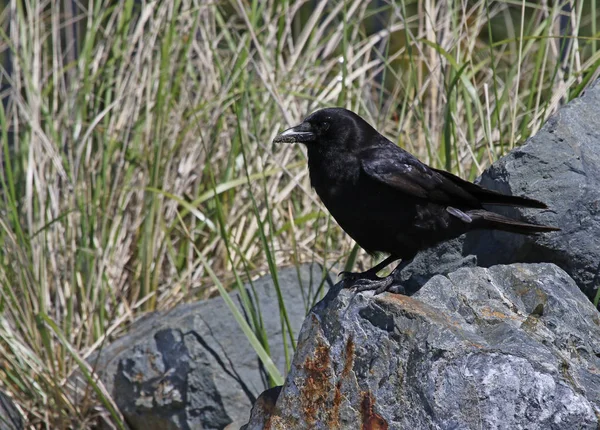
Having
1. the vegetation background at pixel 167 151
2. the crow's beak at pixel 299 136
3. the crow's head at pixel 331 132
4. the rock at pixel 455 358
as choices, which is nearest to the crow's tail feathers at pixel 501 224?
the rock at pixel 455 358

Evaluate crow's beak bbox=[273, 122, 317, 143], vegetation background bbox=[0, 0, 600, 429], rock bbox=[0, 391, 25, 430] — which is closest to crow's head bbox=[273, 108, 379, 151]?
crow's beak bbox=[273, 122, 317, 143]

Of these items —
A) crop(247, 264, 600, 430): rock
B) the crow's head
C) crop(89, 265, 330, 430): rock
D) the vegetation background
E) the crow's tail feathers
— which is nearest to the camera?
crop(247, 264, 600, 430): rock

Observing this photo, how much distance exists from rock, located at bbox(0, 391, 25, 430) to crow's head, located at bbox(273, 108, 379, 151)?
1.68m

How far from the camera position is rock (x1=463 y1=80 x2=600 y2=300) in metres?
2.75

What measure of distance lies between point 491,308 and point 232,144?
2.57 meters

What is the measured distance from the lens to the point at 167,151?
15.4 feet

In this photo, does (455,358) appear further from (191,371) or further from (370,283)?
(191,371)

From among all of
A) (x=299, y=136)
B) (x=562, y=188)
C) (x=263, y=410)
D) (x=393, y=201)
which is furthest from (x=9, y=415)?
(x=562, y=188)

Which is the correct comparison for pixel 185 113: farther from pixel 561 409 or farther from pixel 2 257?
pixel 561 409

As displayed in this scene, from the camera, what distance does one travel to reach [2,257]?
4.21 meters

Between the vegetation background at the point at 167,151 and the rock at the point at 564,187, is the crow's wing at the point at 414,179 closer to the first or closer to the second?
the rock at the point at 564,187

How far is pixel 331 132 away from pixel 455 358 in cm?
124

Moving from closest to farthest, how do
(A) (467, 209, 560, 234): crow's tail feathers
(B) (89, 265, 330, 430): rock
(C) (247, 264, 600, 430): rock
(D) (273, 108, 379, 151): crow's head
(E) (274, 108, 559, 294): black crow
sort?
(C) (247, 264, 600, 430): rock → (A) (467, 209, 560, 234): crow's tail feathers → (E) (274, 108, 559, 294): black crow → (D) (273, 108, 379, 151): crow's head → (B) (89, 265, 330, 430): rock

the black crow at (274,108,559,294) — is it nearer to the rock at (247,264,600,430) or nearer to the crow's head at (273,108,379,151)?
the crow's head at (273,108,379,151)
